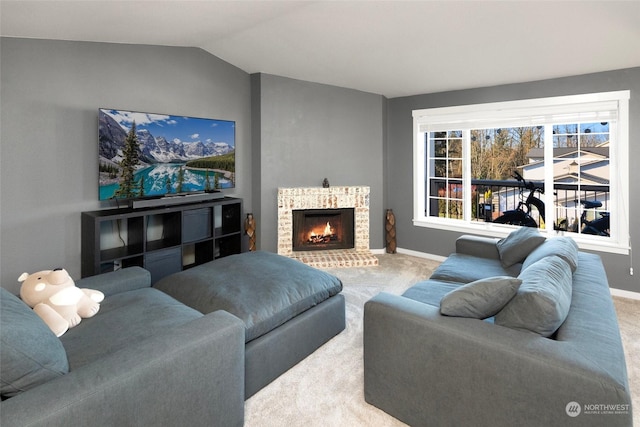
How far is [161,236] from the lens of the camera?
3.86 meters

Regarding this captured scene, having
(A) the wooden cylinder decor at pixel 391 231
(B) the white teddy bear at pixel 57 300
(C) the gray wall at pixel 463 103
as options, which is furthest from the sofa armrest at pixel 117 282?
(C) the gray wall at pixel 463 103

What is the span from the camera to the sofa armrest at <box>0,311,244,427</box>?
1181 millimetres

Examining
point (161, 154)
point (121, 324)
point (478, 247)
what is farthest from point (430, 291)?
point (161, 154)

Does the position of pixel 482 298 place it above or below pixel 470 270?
above

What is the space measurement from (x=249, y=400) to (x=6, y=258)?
2.37m

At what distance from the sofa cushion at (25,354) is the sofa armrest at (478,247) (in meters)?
3.25

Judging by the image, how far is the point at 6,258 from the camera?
2.88 metres

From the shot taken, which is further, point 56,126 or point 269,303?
point 56,126

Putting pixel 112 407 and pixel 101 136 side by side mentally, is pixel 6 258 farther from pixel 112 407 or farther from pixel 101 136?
pixel 112 407

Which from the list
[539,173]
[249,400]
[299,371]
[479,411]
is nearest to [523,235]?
[539,173]

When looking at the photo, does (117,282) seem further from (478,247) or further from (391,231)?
(391,231)

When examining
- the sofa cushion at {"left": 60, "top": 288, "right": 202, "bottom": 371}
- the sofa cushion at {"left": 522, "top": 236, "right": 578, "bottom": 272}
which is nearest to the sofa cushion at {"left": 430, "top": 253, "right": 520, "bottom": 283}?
the sofa cushion at {"left": 522, "top": 236, "right": 578, "bottom": 272}

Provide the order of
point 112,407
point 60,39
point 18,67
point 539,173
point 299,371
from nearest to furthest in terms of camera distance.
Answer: point 112,407
point 299,371
point 18,67
point 60,39
point 539,173

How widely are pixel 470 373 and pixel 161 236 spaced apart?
3.32m
